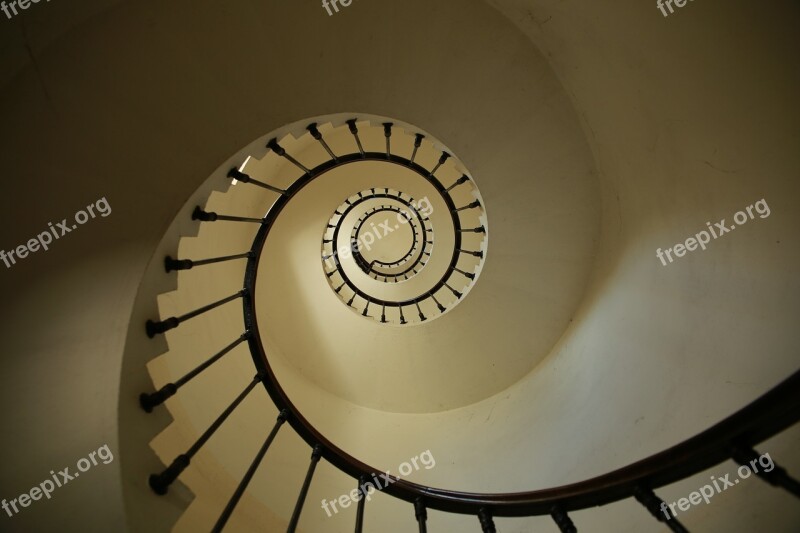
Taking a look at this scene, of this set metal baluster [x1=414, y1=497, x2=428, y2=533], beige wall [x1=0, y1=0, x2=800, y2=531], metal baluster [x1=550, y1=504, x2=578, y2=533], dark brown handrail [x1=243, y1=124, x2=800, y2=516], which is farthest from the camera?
metal baluster [x1=414, y1=497, x2=428, y2=533]

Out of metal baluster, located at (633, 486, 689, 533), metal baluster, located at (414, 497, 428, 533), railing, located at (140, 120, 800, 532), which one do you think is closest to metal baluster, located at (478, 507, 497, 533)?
railing, located at (140, 120, 800, 532)

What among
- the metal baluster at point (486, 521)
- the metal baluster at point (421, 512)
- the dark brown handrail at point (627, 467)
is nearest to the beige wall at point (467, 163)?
the dark brown handrail at point (627, 467)

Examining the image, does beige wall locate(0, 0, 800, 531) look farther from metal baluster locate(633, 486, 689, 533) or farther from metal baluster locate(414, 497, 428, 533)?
metal baluster locate(414, 497, 428, 533)

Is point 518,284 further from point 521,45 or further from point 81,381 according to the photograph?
point 81,381

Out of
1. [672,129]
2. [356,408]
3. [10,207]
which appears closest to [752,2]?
Answer: [672,129]

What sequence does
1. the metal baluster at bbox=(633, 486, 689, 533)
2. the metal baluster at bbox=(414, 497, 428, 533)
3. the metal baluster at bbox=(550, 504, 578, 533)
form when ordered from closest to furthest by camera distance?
the metal baluster at bbox=(633, 486, 689, 533) < the metal baluster at bbox=(550, 504, 578, 533) < the metal baluster at bbox=(414, 497, 428, 533)

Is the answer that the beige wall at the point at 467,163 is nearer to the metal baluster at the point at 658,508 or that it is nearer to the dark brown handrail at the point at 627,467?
the dark brown handrail at the point at 627,467

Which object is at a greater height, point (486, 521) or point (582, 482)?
point (582, 482)

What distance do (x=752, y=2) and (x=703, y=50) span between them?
0.37 m

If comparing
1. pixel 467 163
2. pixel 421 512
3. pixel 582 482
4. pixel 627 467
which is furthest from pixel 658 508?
pixel 467 163

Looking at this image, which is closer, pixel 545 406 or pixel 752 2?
pixel 752 2

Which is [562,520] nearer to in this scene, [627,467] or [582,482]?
[582,482]

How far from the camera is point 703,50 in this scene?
231cm

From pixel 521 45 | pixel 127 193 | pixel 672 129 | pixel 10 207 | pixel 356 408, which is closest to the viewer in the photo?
pixel 10 207
